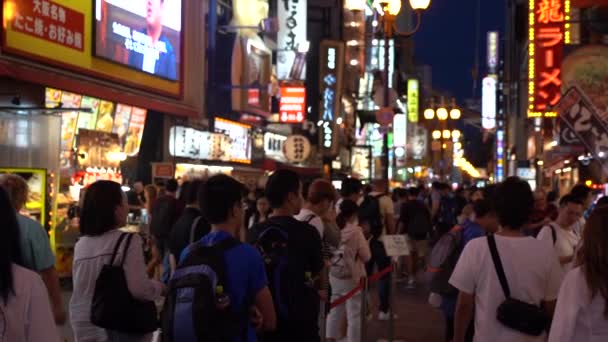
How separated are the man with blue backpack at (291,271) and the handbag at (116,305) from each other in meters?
0.91

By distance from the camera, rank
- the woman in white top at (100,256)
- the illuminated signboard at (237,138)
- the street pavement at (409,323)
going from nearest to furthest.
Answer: the woman in white top at (100,256), the street pavement at (409,323), the illuminated signboard at (237,138)

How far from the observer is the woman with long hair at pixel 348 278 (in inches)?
439

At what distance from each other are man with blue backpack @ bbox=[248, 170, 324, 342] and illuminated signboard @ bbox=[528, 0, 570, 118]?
2467 cm

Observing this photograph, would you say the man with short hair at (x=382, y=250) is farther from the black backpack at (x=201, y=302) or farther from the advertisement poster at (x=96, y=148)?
the black backpack at (x=201, y=302)

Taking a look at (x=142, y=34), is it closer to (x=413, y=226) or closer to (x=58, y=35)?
(x=58, y=35)

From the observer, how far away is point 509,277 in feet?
19.8

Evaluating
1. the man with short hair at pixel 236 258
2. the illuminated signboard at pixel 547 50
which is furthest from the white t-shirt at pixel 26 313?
the illuminated signboard at pixel 547 50

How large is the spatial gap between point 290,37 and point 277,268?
33.8 m

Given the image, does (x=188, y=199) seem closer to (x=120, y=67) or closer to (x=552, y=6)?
(x=120, y=67)

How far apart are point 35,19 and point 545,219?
31.7ft

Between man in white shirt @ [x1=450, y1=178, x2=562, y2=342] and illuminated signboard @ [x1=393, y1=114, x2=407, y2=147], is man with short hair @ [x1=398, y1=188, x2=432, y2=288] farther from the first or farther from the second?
illuminated signboard @ [x1=393, y1=114, x2=407, y2=147]

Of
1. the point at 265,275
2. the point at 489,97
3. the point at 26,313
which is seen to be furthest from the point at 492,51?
the point at 26,313

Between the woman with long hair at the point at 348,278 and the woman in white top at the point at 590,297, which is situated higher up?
the woman in white top at the point at 590,297

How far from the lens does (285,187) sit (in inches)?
260
